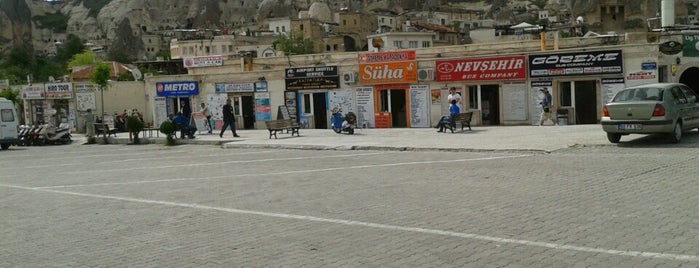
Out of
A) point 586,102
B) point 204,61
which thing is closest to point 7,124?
point 204,61

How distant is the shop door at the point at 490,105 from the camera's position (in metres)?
29.1

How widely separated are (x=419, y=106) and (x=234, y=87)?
10.9 meters

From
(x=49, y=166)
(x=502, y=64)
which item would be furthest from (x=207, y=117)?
(x=502, y=64)

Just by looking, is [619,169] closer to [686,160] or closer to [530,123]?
[686,160]

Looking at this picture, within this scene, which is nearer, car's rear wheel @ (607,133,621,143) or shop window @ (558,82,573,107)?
car's rear wheel @ (607,133,621,143)

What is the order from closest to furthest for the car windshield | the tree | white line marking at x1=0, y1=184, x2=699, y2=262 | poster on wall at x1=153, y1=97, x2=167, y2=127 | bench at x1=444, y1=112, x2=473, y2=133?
white line marking at x1=0, y1=184, x2=699, y2=262, the car windshield, bench at x1=444, y1=112, x2=473, y2=133, poster on wall at x1=153, y1=97, x2=167, y2=127, the tree

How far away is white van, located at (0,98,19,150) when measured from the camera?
→ 30.9 m

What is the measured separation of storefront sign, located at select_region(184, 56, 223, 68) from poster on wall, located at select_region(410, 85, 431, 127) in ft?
61.5

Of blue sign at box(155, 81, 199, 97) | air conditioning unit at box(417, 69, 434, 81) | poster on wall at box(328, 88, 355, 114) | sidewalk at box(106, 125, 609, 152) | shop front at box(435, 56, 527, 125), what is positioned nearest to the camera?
sidewalk at box(106, 125, 609, 152)

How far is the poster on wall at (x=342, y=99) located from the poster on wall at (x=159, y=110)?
11744 mm

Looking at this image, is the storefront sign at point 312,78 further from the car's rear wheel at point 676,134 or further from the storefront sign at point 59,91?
the car's rear wheel at point 676,134

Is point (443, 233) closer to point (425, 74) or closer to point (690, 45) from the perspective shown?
point (690, 45)

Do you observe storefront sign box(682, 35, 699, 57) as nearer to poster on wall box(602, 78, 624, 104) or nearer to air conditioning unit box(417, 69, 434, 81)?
poster on wall box(602, 78, 624, 104)

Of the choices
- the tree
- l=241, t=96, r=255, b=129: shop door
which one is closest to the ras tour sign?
l=241, t=96, r=255, b=129: shop door
